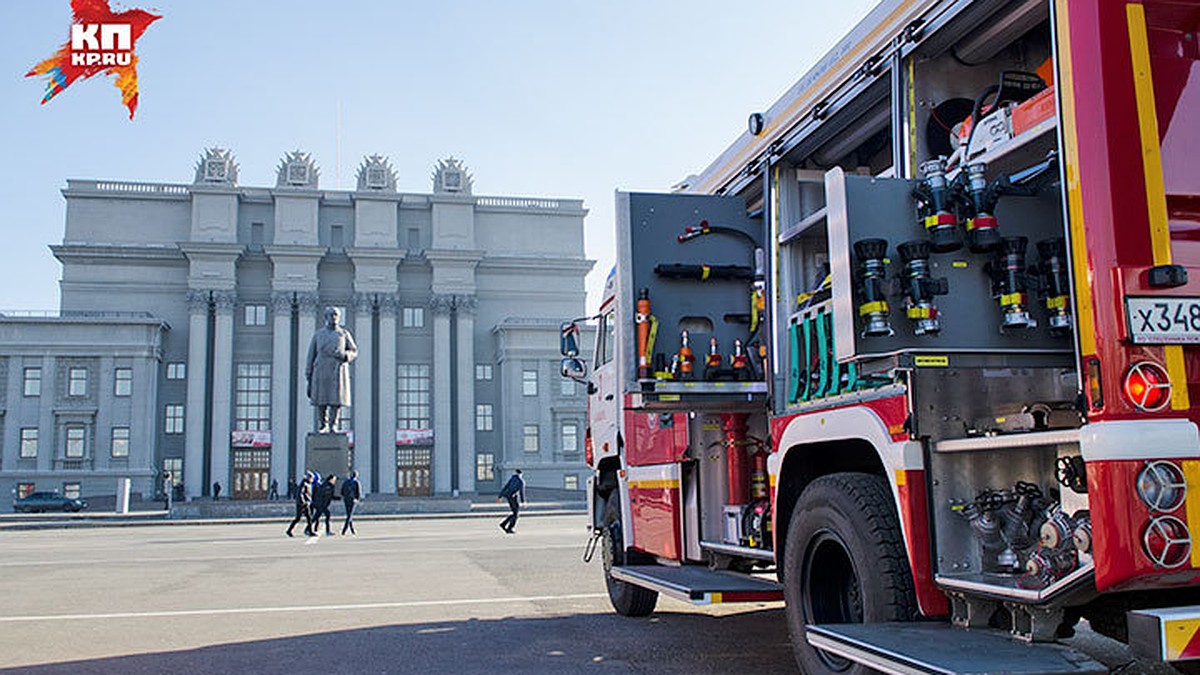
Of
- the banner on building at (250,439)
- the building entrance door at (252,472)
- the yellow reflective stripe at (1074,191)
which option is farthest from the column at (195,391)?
the yellow reflective stripe at (1074,191)

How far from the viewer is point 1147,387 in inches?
147

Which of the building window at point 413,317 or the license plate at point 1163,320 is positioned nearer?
the license plate at point 1163,320

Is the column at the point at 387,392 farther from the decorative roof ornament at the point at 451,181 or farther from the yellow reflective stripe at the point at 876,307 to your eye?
the yellow reflective stripe at the point at 876,307

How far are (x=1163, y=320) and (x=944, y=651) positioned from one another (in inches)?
60.1

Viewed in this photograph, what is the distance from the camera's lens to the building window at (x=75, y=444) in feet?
217

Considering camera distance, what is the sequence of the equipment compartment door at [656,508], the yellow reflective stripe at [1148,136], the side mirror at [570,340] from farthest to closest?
1. the side mirror at [570,340]
2. the equipment compartment door at [656,508]
3. the yellow reflective stripe at [1148,136]

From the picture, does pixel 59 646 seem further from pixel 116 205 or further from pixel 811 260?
pixel 116 205

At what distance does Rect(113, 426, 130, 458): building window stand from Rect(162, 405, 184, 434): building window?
3.01m

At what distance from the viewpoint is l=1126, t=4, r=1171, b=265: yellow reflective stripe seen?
389cm

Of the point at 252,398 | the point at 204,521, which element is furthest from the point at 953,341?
the point at 252,398

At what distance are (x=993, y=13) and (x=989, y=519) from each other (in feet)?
7.85

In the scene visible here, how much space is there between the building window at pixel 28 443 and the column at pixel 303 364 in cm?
1573

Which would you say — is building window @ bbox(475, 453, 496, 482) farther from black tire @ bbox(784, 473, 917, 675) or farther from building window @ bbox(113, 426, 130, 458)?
black tire @ bbox(784, 473, 917, 675)

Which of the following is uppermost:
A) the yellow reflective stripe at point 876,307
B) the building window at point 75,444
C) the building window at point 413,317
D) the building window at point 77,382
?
the building window at point 413,317
